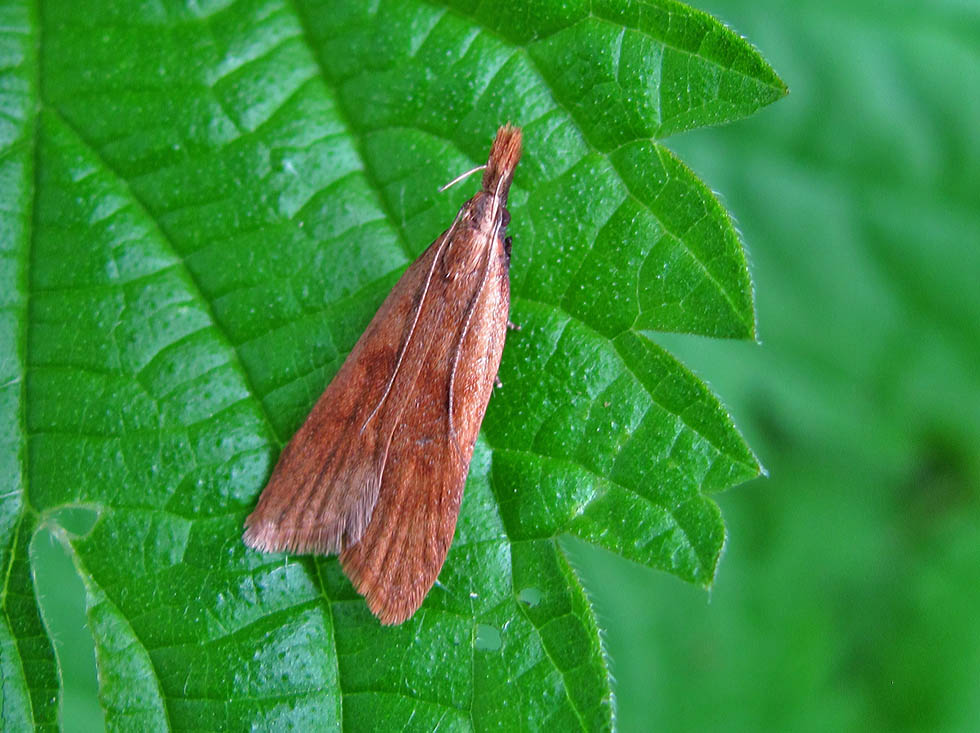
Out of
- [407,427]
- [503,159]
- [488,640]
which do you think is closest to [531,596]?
[488,640]

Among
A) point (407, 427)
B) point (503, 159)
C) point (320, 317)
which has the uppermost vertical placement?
point (503, 159)

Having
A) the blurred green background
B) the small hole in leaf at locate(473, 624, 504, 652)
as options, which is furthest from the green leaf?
the blurred green background

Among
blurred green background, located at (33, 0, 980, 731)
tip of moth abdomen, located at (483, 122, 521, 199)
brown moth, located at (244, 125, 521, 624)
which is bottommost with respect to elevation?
blurred green background, located at (33, 0, 980, 731)

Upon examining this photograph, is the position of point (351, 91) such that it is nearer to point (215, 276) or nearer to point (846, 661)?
point (215, 276)

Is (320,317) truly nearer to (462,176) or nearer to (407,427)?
(407,427)

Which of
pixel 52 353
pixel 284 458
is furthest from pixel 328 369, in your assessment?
pixel 52 353

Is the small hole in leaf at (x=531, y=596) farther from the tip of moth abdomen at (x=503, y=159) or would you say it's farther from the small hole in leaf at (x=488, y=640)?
the tip of moth abdomen at (x=503, y=159)

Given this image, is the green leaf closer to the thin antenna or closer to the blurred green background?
the thin antenna
